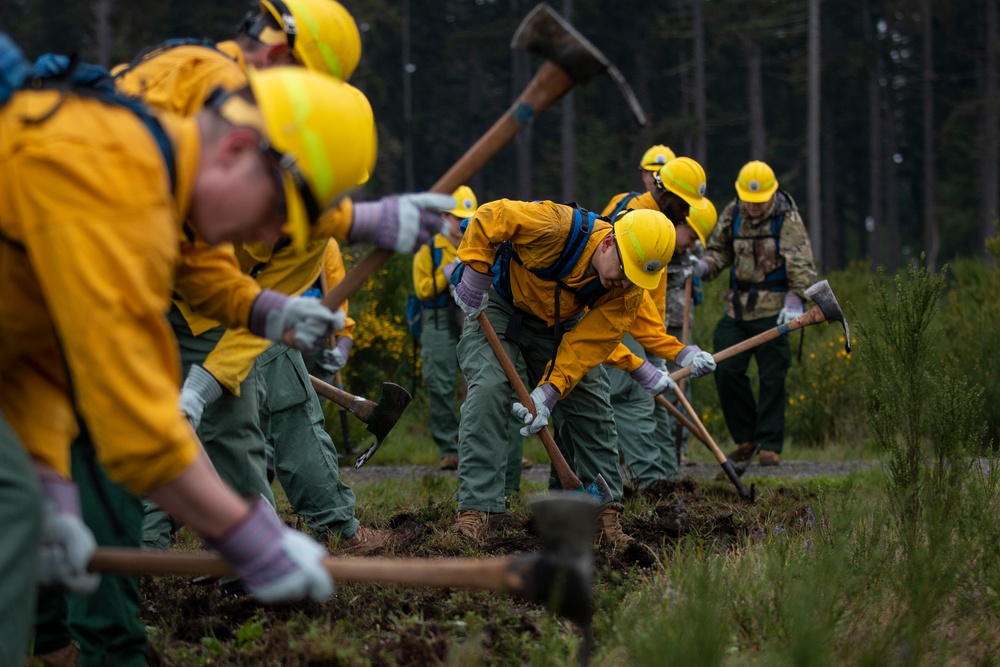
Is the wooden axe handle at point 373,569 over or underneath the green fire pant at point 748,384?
over

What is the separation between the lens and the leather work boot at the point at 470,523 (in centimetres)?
529

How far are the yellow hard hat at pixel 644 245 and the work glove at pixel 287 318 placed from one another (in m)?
2.20

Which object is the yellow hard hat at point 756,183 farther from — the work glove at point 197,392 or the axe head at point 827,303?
the work glove at point 197,392

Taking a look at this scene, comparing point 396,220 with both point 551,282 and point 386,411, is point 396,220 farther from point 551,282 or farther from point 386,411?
point 386,411

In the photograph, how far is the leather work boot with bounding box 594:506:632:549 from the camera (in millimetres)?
5376

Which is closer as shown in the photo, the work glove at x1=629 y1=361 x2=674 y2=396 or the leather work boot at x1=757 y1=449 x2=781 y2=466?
the work glove at x1=629 y1=361 x2=674 y2=396

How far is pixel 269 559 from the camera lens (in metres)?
2.48

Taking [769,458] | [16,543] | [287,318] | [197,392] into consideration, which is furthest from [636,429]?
[16,543]

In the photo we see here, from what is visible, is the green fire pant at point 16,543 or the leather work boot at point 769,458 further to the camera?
the leather work boot at point 769,458

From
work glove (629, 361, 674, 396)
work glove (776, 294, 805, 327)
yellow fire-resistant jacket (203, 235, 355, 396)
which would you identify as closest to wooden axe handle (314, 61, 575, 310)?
yellow fire-resistant jacket (203, 235, 355, 396)

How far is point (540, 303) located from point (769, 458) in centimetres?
378

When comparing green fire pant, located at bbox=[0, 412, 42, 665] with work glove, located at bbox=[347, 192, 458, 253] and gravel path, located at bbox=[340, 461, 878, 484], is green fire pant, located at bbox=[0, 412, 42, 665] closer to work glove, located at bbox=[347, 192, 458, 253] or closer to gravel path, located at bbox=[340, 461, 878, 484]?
work glove, located at bbox=[347, 192, 458, 253]

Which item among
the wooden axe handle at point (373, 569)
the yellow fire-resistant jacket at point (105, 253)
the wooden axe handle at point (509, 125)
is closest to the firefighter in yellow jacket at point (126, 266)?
the yellow fire-resistant jacket at point (105, 253)

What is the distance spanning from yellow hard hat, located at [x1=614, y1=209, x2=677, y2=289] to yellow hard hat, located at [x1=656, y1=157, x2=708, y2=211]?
232cm
